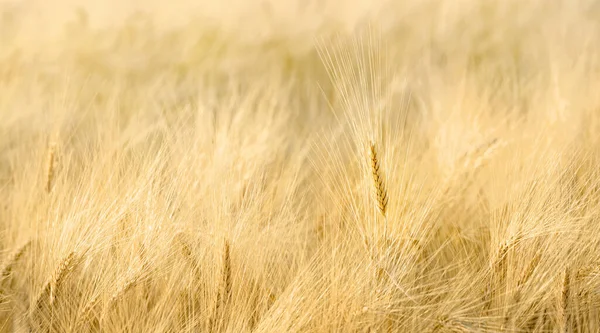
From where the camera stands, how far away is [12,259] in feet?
5.96

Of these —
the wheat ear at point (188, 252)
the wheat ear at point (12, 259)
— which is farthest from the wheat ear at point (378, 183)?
the wheat ear at point (12, 259)

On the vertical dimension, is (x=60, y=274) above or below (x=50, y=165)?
below

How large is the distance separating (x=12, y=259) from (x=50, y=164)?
30 cm

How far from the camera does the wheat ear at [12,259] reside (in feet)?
5.88

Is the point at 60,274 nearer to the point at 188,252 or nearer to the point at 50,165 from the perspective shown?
the point at 188,252

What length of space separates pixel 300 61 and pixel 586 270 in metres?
2.61

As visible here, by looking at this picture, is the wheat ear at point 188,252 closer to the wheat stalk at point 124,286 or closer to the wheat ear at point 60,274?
the wheat stalk at point 124,286

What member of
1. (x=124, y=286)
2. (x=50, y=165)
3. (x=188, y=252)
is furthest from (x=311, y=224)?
(x=50, y=165)

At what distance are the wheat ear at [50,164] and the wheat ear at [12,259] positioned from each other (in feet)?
0.61

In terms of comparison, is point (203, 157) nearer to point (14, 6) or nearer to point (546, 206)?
point (546, 206)

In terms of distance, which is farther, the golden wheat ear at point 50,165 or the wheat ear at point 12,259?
the golden wheat ear at point 50,165

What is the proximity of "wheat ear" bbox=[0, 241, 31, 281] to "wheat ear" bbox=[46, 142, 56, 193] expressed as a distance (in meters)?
0.19

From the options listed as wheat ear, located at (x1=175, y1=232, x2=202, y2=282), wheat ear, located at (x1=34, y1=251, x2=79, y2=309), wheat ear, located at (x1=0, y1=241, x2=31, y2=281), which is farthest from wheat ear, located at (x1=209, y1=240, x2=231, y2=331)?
wheat ear, located at (x1=0, y1=241, x2=31, y2=281)

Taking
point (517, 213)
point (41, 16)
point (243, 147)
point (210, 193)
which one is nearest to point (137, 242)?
→ point (210, 193)
